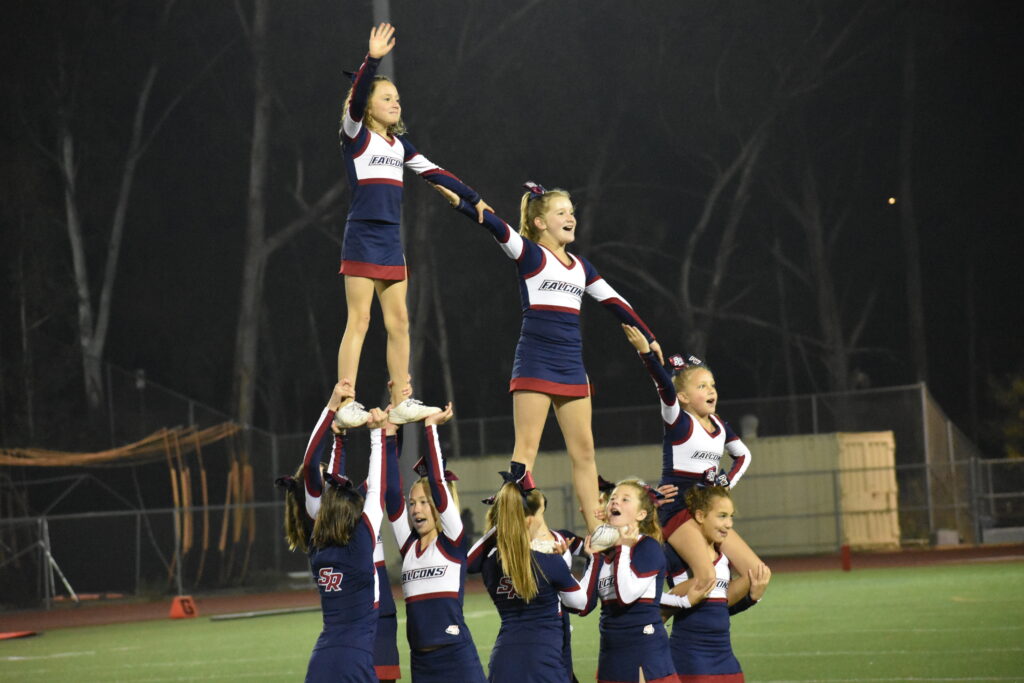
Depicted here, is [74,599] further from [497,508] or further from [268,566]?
[497,508]

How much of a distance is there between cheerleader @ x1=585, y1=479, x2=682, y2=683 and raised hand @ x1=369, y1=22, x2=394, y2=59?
2592 mm

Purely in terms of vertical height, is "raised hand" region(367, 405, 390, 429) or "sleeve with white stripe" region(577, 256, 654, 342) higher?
"sleeve with white stripe" region(577, 256, 654, 342)

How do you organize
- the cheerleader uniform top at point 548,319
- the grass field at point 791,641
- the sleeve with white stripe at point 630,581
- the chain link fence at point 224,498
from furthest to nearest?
1. the chain link fence at point 224,498
2. the grass field at point 791,641
3. the cheerleader uniform top at point 548,319
4. the sleeve with white stripe at point 630,581

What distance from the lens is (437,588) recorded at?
689 cm

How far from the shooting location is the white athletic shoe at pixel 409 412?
7.04 metres

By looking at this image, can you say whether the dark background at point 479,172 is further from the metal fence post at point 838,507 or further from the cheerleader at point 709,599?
the cheerleader at point 709,599

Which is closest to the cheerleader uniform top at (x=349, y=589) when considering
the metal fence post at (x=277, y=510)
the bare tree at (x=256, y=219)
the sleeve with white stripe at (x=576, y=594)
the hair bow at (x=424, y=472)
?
the hair bow at (x=424, y=472)

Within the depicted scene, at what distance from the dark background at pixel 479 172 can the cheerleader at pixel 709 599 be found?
21.1 meters

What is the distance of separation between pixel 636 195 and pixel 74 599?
2186 cm

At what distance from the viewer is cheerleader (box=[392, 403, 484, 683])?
686 centimetres

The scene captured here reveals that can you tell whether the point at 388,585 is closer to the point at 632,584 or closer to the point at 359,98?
the point at 632,584

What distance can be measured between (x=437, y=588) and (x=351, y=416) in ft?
3.16

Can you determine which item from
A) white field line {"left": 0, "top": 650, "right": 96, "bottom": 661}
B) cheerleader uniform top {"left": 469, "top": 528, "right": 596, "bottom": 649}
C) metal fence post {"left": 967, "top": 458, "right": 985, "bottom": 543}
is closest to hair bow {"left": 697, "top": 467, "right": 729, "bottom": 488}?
cheerleader uniform top {"left": 469, "top": 528, "right": 596, "bottom": 649}

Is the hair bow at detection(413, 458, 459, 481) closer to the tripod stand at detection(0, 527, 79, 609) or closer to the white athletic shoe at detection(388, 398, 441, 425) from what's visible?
the white athletic shoe at detection(388, 398, 441, 425)
